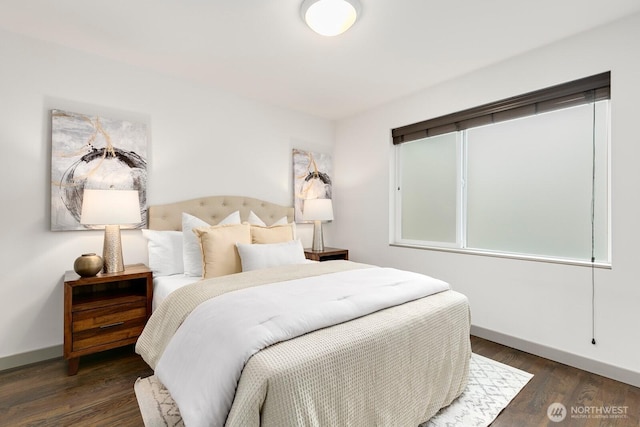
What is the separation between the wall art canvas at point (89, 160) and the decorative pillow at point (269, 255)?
1.11 m

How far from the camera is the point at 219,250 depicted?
94.8 inches

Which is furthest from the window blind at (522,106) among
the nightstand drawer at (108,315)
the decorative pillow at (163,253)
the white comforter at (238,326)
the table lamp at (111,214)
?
the nightstand drawer at (108,315)

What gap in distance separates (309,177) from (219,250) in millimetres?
1941

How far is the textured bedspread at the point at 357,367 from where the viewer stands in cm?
111

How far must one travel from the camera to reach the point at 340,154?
4.32 metres

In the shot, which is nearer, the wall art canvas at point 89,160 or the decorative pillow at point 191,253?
the wall art canvas at point 89,160

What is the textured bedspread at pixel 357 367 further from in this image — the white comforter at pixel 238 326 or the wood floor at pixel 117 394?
the wood floor at pixel 117 394

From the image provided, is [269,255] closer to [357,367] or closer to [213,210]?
[213,210]

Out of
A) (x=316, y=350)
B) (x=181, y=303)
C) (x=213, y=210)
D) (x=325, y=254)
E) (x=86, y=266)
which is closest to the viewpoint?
(x=316, y=350)

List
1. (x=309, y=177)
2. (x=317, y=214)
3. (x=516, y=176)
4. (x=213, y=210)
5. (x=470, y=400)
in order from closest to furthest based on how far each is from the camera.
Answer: (x=470, y=400) → (x=516, y=176) → (x=213, y=210) → (x=317, y=214) → (x=309, y=177)

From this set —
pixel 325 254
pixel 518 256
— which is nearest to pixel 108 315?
pixel 325 254

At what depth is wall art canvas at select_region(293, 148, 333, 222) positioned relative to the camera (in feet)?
12.9

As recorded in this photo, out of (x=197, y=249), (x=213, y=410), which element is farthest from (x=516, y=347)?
(x=197, y=249)

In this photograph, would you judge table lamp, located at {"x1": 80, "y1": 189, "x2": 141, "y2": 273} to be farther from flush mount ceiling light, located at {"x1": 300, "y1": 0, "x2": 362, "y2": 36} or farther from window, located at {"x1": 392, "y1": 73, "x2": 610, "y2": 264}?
window, located at {"x1": 392, "y1": 73, "x2": 610, "y2": 264}
